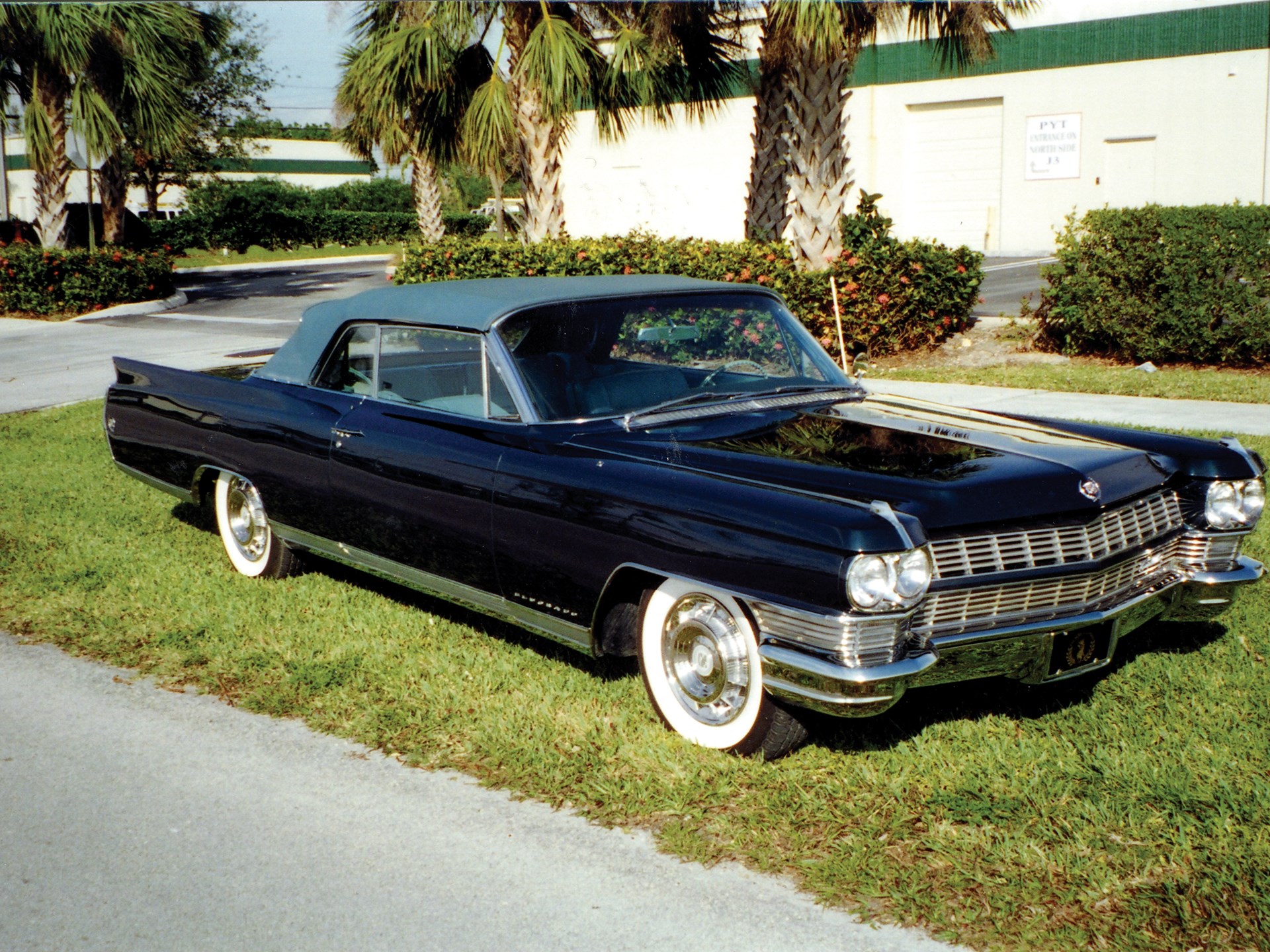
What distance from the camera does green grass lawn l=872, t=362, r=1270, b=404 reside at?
10.9 metres

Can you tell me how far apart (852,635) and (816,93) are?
441 inches

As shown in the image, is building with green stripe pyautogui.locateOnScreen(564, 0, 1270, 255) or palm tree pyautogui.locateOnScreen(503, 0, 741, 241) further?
building with green stripe pyautogui.locateOnScreen(564, 0, 1270, 255)

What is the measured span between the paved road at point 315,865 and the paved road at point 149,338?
9516 millimetres

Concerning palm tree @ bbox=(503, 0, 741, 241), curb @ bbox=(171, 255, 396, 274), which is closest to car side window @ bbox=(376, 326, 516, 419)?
palm tree @ bbox=(503, 0, 741, 241)

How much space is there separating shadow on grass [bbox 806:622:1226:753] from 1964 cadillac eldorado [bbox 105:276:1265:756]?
12.8 inches

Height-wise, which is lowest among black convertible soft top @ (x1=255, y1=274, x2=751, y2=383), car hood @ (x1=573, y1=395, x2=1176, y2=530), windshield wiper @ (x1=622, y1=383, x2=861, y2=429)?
car hood @ (x1=573, y1=395, x2=1176, y2=530)

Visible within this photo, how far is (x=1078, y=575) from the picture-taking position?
388 cm

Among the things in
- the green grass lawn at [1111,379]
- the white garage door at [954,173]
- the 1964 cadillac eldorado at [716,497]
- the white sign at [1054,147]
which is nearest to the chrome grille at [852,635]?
the 1964 cadillac eldorado at [716,497]

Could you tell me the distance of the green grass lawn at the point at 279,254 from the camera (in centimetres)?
3956

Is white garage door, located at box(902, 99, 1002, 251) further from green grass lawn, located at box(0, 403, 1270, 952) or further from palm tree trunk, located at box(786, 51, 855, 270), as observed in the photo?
green grass lawn, located at box(0, 403, 1270, 952)


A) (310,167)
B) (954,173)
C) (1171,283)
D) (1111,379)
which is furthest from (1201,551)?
(310,167)

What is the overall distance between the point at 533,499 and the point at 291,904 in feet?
5.13

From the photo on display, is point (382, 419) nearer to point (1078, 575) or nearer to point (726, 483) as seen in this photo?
point (726, 483)

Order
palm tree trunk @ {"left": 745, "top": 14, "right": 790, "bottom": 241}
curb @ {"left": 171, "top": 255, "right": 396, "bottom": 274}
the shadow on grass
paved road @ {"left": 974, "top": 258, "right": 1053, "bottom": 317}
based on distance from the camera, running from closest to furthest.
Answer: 1. the shadow on grass
2. palm tree trunk @ {"left": 745, "top": 14, "right": 790, "bottom": 241}
3. paved road @ {"left": 974, "top": 258, "right": 1053, "bottom": 317}
4. curb @ {"left": 171, "top": 255, "right": 396, "bottom": 274}
